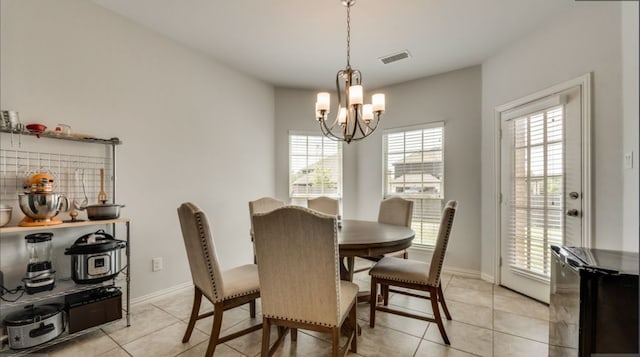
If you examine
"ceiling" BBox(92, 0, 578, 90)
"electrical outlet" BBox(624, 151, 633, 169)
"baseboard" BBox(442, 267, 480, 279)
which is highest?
"ceiling" BBox(92, 0, 578, 90)

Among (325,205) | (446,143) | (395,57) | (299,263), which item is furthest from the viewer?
(446,143)

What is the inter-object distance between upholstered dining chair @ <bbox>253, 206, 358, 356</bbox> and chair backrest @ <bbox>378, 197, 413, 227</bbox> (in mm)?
1593

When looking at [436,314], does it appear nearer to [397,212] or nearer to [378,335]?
[378,335]

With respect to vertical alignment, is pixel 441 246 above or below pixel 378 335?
above

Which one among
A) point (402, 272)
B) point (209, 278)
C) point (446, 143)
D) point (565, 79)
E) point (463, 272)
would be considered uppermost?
point (565, 79)

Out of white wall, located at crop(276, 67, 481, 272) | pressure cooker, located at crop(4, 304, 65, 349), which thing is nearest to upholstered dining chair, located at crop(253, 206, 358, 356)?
pressure cooker, located at crop(4, 304, 65, 349)

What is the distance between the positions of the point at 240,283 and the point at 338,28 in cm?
242

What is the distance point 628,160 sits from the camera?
1.79ft

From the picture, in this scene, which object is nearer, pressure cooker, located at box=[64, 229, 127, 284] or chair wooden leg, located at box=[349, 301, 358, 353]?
chair wooden leg, located at box=[349, 301, 358, 353]

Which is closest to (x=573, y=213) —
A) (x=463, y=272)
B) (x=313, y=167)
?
(x=463, y=272)

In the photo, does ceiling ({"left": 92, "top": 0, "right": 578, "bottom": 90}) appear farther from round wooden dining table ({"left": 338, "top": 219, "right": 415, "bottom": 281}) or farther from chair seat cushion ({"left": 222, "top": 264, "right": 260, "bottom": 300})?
chair seat cushion ({"left": 222, "top": 264, "right": 260, "bottom": 300})

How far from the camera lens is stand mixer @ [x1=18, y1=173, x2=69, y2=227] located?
1.71 m

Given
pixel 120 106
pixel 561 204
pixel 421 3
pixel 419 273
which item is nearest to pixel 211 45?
pixel 120 106

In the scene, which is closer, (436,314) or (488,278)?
(436,314)
